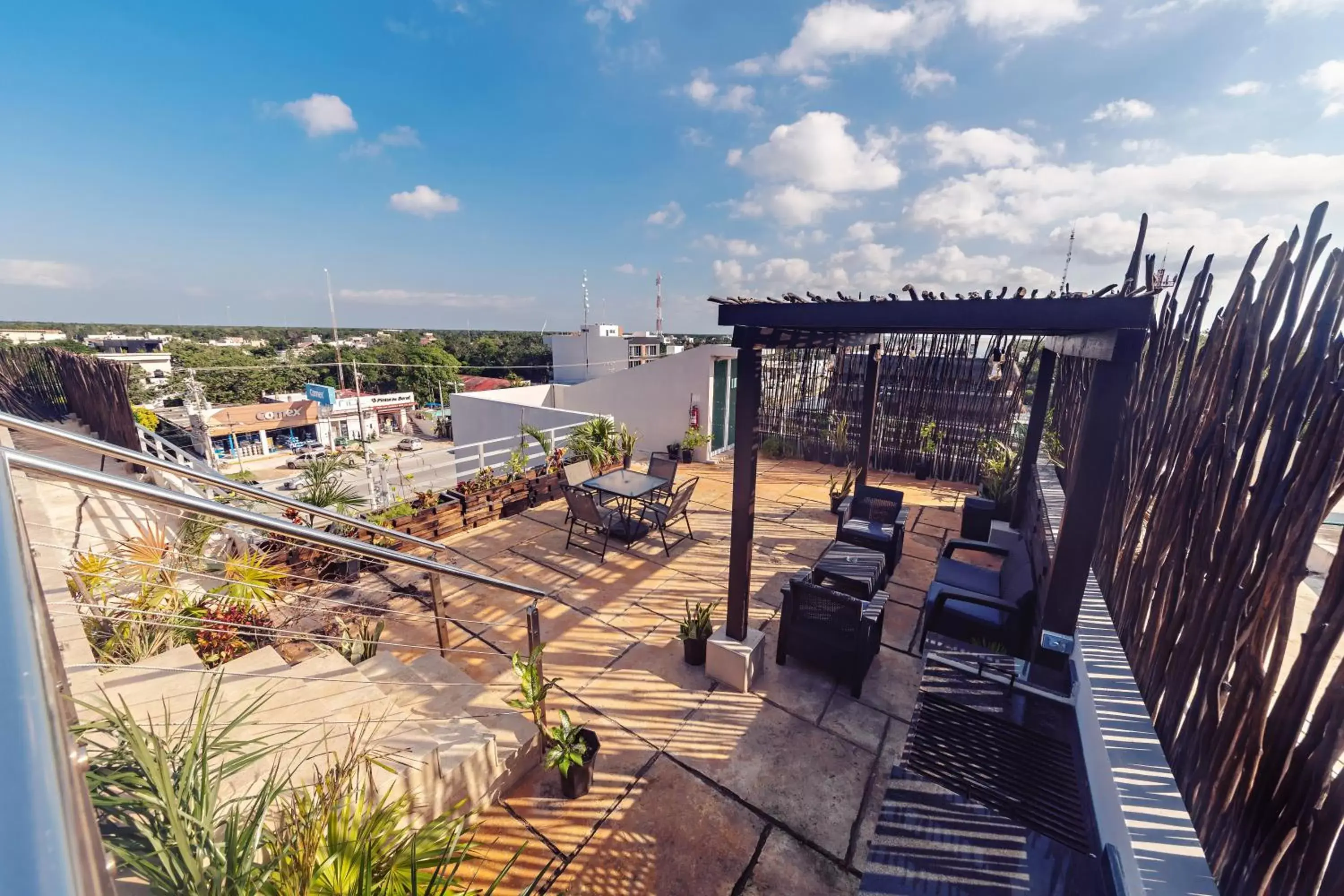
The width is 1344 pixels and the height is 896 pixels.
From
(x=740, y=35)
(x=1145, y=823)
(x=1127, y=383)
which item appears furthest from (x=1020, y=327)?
(x=740, y=35)

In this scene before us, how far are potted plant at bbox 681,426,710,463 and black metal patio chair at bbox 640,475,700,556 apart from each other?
3.60 m

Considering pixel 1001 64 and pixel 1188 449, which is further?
pixel 1001 64

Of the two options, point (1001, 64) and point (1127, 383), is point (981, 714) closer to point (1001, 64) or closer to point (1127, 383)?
point (1127, 383)

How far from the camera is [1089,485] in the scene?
8.06 feet

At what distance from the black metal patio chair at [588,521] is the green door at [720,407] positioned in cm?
433

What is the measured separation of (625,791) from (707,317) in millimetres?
2823

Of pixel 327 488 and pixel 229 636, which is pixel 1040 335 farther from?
pixel 327 488

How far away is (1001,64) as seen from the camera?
491 centimetres

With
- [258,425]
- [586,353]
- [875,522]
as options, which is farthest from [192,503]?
[258,425]

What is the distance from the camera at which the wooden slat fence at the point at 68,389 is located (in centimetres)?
636

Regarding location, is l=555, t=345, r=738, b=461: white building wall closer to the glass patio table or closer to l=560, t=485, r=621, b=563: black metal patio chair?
the glass patio table

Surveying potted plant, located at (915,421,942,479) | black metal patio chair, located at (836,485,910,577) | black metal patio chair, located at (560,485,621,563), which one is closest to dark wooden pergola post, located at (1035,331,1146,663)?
black metal patio chair, located at (836,485,910,577)

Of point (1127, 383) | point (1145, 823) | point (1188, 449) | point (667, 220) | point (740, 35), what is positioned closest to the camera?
point (1145, 823)

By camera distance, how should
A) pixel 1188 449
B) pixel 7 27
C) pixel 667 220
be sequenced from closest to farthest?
1. pixel 1188 449
2. pixel 7 27
3. pixel 667 220
